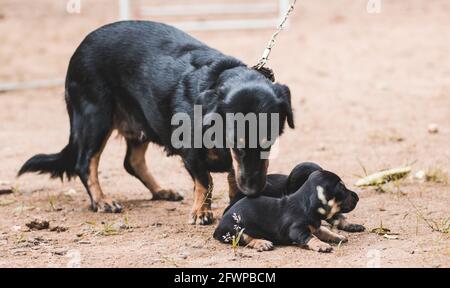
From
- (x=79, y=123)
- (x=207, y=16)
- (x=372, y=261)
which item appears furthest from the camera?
(x=207, y=16)

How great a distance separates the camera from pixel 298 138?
8.96m

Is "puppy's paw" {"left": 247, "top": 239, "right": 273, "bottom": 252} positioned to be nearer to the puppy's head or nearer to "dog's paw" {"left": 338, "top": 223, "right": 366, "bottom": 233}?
the puppy's head

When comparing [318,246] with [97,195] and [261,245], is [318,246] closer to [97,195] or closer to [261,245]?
[261,245]

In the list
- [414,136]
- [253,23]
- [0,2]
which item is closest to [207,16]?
[253,23]

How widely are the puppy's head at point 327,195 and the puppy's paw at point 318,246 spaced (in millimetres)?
187

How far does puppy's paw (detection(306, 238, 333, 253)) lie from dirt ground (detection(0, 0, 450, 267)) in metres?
0.06

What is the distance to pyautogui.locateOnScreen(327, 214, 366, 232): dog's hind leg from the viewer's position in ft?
18.4

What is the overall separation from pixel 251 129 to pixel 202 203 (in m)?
0.95

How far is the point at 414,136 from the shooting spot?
874 cm

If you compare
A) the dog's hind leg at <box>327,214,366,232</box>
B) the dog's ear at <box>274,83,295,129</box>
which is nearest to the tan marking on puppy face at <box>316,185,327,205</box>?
the dog's hind leg at <box>327,214,366,232</box>

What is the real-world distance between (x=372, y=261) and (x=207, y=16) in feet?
39.9

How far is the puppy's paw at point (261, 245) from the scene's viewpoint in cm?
515

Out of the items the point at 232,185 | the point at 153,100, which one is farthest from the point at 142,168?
the point at 232,185

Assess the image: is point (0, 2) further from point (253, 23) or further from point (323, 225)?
point (323, 225)
